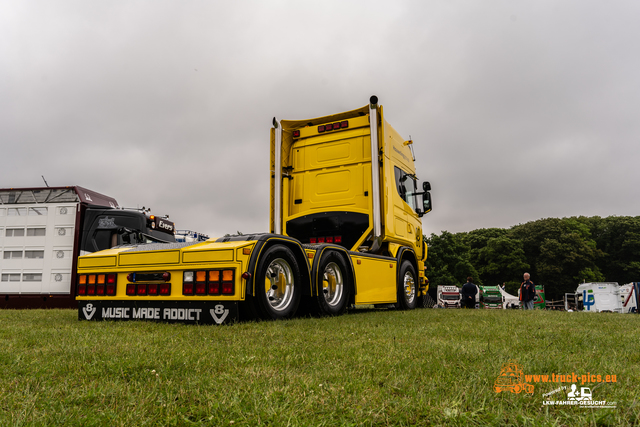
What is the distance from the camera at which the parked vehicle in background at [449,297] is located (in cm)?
2486

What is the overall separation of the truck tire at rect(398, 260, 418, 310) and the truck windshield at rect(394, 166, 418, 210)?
1.43 metres

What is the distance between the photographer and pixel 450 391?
2.18 meters

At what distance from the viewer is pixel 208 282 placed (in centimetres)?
534

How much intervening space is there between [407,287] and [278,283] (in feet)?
16.1

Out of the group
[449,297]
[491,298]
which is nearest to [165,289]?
[449,297]

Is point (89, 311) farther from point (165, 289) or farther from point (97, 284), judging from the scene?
point (165, 289)

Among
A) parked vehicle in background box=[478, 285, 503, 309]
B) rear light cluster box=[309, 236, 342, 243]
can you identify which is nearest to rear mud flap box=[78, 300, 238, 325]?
rear light cluster box=[309, 236, 342, 243]

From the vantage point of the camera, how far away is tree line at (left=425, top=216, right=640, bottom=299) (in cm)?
4579

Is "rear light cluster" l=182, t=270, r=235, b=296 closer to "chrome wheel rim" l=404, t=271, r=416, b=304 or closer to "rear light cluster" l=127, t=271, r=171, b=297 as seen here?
"rear light cluster" l=127, t=271, r=171, b=297

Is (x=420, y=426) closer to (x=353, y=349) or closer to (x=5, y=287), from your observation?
(x=353, y=349)

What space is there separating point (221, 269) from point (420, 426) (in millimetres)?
3827

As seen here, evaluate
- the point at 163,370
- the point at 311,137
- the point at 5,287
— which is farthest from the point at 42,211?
the point at 163,370

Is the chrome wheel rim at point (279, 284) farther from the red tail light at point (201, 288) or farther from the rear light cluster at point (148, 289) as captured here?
the rear light cluster at point (148, 289)

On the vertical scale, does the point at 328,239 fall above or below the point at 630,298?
above
